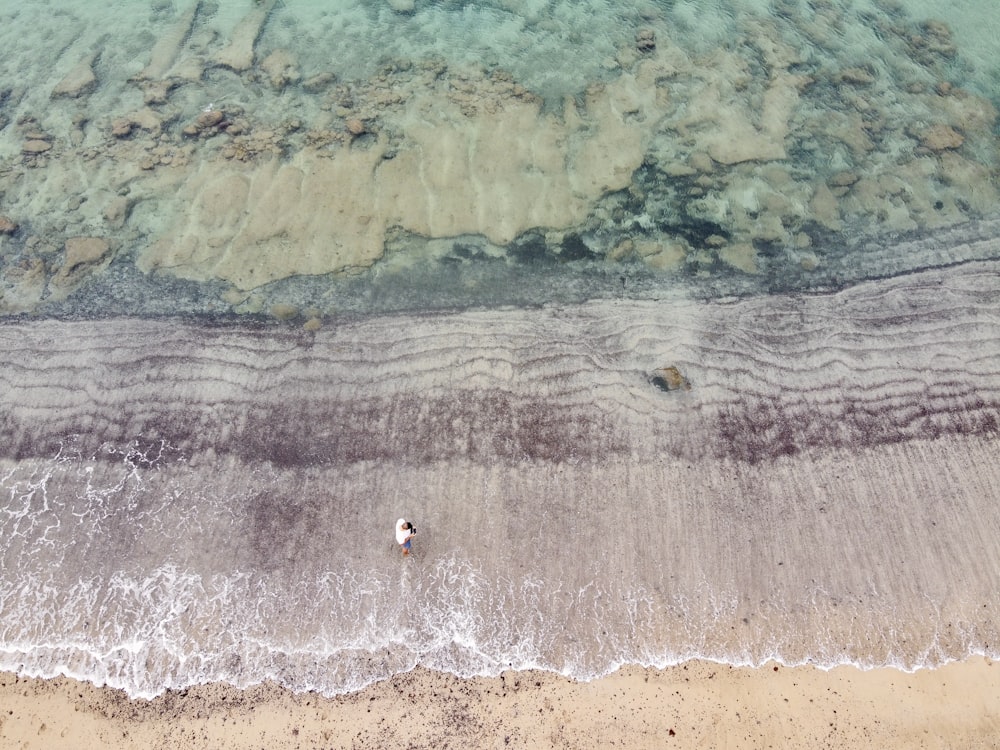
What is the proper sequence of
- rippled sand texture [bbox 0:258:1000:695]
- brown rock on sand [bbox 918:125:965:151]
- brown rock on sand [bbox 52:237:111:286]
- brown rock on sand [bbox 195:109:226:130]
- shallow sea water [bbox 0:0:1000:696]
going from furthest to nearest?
brown rock on sand [bbox 195:109:226:130]
brown rock on sand [bbox 918:125:965:151]
brown rock on sand [bbox 52:237:111:286]
shallow sea water [bbox 0:0:1000:696]
rippled sand texture [bbox 0:258:1000:695]

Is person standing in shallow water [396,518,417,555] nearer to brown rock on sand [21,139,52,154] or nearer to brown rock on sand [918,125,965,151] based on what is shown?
brown rock on sand [21,139,52,154]

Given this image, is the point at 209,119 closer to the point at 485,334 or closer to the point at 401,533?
the point at 485,334

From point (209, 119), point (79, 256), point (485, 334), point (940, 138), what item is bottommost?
point (79, 256)

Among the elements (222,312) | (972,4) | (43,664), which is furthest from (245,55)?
(972,4)

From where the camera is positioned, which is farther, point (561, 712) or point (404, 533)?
point (404, 533)

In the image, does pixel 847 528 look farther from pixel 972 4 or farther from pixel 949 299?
pixel 972 4

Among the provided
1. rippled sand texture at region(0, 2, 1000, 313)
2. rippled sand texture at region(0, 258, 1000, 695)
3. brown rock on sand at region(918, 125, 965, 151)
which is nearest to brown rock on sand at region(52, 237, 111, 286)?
rippled sand texture at region(0, 2, 1000, 313)

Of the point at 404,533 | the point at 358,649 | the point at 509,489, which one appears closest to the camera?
the point at 358,649

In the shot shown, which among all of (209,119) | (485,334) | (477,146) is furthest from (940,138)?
(209,119)
